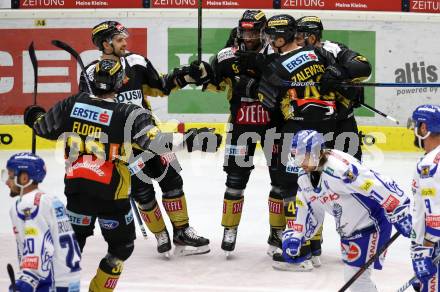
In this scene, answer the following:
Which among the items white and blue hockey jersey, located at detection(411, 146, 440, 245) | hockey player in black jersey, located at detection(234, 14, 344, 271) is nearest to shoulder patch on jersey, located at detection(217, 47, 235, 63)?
hockey player in black jersey, located at detection(234, 14, 344, 271)

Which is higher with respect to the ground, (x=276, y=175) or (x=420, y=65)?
(x=420, y=65)

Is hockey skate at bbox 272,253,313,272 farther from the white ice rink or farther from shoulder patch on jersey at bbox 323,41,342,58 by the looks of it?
shoulder patch on jersey at bbox 323,41,342,58

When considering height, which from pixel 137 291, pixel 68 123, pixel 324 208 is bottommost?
pixel 137 291

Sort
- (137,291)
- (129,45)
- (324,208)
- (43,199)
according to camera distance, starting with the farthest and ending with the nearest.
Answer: (129,45), (137,291), (324,208), (43,199)

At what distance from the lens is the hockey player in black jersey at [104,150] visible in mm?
6188

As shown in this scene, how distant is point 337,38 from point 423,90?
47.3 inches

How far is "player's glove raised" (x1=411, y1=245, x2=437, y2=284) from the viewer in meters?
5.52

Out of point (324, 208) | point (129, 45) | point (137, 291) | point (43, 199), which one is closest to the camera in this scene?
point (43, 199)

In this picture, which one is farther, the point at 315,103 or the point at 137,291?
the point at 315,103

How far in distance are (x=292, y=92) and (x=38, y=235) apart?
3240 millimetres

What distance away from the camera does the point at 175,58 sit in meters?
12.4

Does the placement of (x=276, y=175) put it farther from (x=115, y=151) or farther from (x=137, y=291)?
(x=115, y=151)

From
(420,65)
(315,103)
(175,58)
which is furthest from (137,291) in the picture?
(420,65)

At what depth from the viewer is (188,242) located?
322 inches
